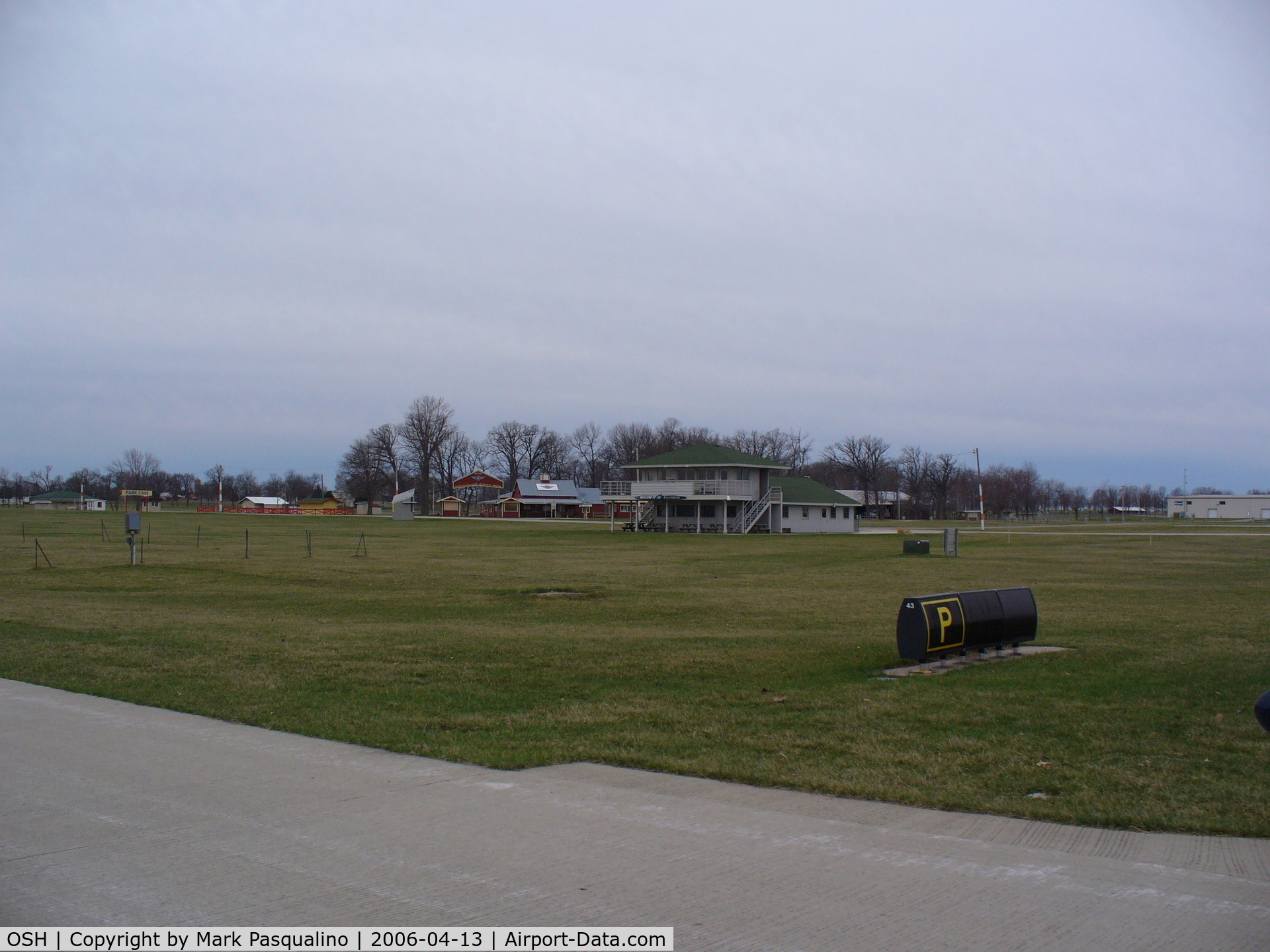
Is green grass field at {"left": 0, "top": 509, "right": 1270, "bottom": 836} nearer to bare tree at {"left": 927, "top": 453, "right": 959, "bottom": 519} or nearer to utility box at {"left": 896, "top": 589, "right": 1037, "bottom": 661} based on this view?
utility box at {"left": 896, "top": 589, "right": 1037, "bottom": 661}

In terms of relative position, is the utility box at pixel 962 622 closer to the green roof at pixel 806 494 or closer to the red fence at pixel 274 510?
the green roof at pixel 806 494

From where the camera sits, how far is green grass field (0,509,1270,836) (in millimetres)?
7648

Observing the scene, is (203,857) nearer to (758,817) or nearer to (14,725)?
(758,817)

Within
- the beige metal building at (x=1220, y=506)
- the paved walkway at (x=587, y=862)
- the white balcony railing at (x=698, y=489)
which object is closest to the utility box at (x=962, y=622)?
the paved walkway at (x=587, y=862)

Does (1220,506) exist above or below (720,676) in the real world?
above

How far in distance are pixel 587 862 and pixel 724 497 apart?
6571cm

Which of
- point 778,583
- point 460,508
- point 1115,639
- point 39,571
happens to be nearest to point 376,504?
point 460,508

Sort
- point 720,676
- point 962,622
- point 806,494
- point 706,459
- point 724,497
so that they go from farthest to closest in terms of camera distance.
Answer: point 806,494
point 706,459
point 724,497
point 962,622
point 720,676

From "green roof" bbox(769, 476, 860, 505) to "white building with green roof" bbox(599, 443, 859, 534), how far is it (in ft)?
0.26

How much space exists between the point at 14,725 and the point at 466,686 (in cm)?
452

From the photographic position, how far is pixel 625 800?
6.75 meters

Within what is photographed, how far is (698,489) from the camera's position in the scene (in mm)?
72625

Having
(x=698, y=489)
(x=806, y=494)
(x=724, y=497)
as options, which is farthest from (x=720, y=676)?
(x=806, y=494)

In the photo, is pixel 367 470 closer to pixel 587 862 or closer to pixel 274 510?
pixel 274 510
